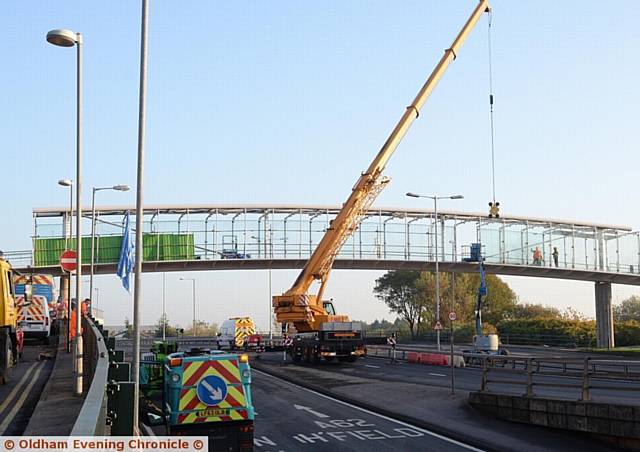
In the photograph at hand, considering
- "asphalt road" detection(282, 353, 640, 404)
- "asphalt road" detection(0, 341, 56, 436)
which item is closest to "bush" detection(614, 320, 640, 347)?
"asphalt road" detection(282, 353, 640, 404)

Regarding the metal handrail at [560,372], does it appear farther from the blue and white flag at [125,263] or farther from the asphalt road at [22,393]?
the blue and white flag at [125,263]

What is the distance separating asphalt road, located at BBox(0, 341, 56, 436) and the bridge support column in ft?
145

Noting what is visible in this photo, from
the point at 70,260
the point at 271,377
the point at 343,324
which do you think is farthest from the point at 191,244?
the point at 70,260

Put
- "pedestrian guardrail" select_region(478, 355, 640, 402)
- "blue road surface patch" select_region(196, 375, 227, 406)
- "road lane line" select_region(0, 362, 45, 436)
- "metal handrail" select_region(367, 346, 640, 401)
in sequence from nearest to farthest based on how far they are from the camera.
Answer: "blue road surface patch" select_region(196, 375, 227, 406) → "road lane line" select_region(0, 362, 45, 436) → "pedestrian guardrail" select_region(478, 355, 640, 402) → "metal handrail" select_region(367, 346, 640, 401)

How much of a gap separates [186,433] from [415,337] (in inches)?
2731

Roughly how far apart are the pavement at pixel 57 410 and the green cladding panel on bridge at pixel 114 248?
33.8 m

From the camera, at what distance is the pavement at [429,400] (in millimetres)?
16172

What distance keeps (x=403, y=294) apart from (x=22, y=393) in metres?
91.0

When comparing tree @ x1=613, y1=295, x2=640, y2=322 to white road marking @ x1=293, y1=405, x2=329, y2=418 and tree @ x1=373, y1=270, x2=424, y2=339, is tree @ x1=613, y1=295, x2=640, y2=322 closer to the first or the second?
tree @ x1=373, y1=270, x2=424, y2=339

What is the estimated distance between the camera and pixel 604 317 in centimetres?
5994

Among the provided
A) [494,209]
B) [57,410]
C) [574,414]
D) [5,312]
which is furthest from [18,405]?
[494,209]

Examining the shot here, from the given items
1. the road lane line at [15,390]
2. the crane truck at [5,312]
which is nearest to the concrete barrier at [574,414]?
the road lane line at [15,390]

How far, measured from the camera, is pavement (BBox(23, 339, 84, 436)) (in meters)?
11.1

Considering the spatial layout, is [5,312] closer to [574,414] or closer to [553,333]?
[574,414]
